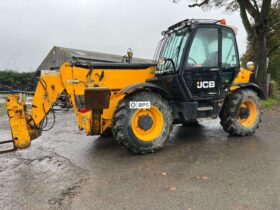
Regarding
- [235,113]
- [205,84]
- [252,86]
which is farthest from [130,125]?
[252,86]

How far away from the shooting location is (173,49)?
6312 mm

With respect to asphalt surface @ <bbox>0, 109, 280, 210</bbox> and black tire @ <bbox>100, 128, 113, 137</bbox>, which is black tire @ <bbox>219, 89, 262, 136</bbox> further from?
black tire @ <bbox>100, 128, 113, 137</bbox>

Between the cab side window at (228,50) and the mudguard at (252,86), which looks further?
the mudguard at (252,86)

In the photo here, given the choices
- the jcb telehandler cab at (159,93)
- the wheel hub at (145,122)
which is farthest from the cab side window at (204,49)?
the wheel hub at (145,122)

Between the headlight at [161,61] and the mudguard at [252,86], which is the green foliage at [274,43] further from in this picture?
the headlight at [161,61]

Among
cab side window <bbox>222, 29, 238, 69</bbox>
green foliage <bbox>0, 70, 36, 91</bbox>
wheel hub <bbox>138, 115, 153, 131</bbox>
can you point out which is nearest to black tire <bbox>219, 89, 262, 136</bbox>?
cab side window <bbox>222, 29, 238, 69</bbox>

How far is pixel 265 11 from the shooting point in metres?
14.3

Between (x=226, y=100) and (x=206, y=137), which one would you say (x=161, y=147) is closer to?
(x=206, y=137)

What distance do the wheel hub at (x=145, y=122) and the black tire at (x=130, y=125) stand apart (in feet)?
0.83

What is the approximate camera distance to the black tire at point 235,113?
6.73 meters

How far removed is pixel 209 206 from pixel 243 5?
15.2 meters

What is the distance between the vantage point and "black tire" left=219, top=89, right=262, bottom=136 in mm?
6727

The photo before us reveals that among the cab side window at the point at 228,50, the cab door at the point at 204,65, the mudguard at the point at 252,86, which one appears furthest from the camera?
the mudguard at the point at 252,86

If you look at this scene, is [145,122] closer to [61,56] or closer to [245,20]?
[245,20]
